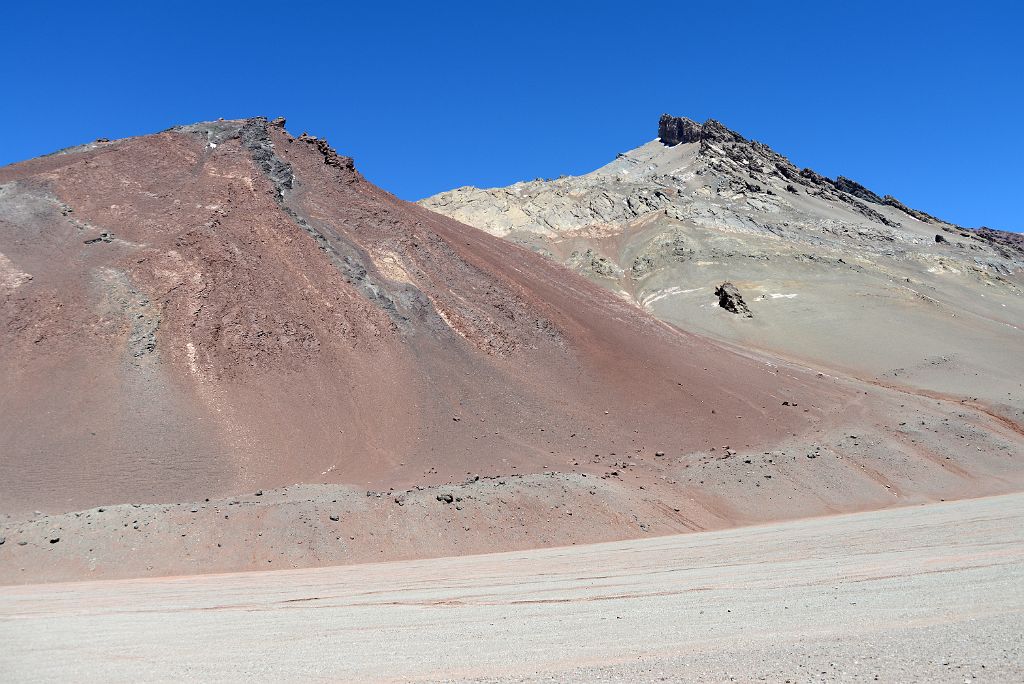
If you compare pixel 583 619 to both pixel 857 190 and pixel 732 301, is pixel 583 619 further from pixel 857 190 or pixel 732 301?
pixel 857 190

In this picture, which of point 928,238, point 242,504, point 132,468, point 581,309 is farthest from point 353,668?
point 928,238

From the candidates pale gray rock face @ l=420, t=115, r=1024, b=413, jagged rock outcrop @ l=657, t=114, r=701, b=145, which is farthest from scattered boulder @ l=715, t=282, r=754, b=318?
jagged rock outcrop @ l=657, t=114, r=701, b=145

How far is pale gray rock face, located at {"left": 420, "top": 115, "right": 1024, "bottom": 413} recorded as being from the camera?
44.8m

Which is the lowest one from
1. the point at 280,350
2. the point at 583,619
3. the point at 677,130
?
the point at 583,619

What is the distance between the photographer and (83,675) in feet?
27.1

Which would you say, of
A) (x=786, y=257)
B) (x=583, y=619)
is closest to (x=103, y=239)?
(x=583, y=619)

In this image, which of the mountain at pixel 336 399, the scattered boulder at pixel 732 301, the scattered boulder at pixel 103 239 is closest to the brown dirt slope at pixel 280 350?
the mountain at pixel 336 399

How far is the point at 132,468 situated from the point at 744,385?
24.9 metres

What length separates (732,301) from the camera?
50.9 metres

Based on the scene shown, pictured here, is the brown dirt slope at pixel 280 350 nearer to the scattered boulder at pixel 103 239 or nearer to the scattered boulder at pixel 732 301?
the scattered boulder at pixel 103 239

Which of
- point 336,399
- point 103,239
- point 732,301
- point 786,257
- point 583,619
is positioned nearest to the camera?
point 583,619

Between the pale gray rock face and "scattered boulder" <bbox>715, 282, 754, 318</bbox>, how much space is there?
2.19ft

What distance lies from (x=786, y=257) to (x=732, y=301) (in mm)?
12386

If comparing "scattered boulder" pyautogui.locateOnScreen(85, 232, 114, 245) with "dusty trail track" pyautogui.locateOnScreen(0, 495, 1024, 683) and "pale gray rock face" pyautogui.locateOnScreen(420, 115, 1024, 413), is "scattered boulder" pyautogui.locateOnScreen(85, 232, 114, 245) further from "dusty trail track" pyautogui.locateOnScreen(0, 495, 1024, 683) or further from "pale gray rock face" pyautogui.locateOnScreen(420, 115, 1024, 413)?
"pale gray rock face" pyautogui.locateOnScreen(420, 115, 1024, 413)
